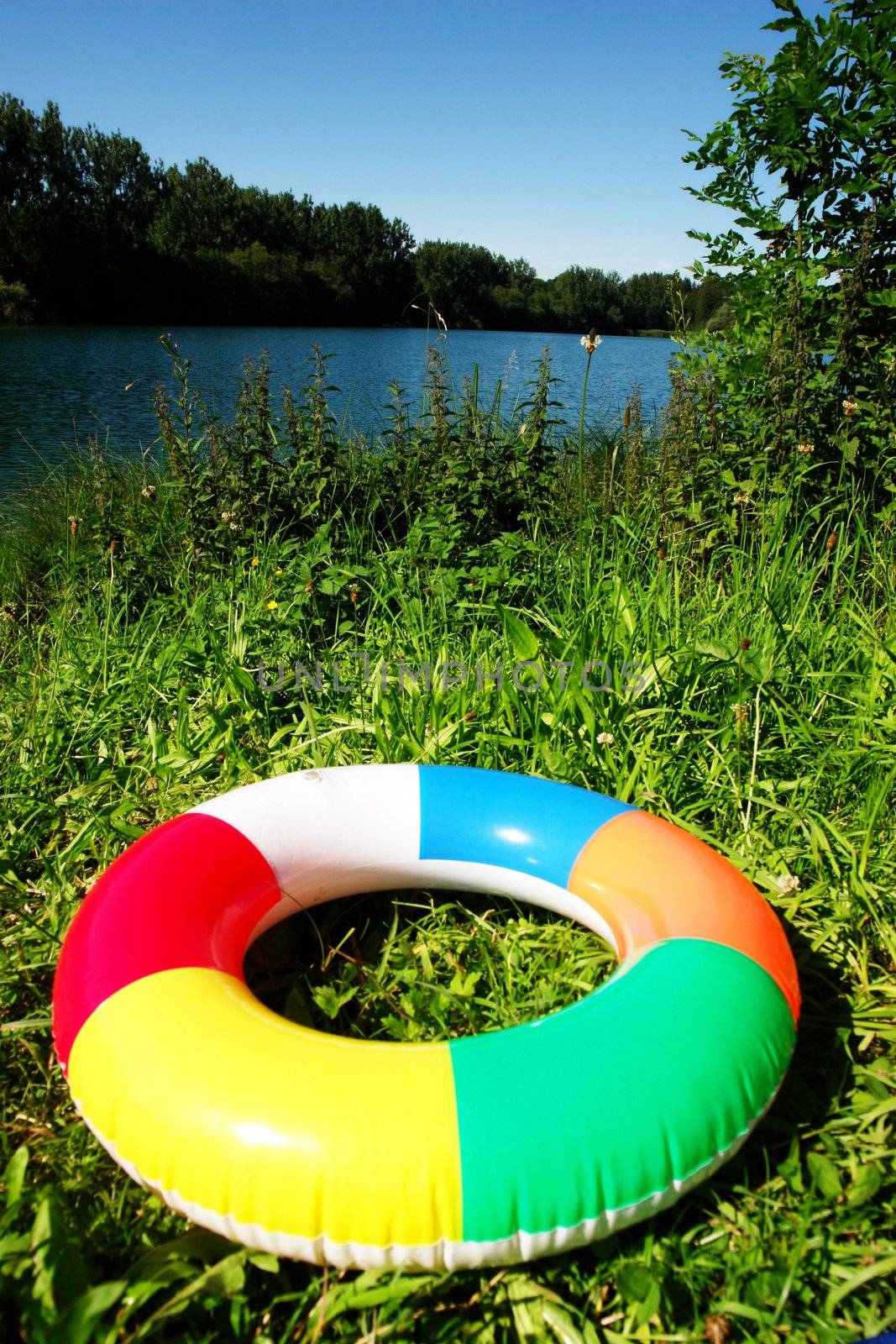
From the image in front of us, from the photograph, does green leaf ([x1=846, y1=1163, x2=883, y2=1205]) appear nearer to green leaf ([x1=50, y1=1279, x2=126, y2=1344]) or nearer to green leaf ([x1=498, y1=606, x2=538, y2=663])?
green leaf ([x1=50, y1=1279, x2=126, y2=1344])

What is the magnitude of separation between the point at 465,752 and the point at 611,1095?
1137mm

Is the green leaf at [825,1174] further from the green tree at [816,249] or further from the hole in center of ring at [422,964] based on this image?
the green tree at [816,249]

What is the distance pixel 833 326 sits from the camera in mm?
3072

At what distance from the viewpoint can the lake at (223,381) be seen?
597 cm

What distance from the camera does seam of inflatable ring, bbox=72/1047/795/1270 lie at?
1022 millimetres

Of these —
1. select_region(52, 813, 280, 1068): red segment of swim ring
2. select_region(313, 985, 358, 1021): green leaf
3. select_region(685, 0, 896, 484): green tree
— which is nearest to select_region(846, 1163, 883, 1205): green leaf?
select_region(313, 985, 358, 1021): green leaf

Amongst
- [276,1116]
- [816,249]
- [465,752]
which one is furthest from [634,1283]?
[816,249]

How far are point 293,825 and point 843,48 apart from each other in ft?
10.5

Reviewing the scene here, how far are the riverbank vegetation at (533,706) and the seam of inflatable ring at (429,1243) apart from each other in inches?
3.6

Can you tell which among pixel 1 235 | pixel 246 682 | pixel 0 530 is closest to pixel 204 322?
pixel 1 235

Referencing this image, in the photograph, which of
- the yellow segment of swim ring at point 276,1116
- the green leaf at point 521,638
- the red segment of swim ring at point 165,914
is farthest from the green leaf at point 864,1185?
the green leaf at point 521,638

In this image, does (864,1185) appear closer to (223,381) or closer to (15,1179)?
(15,1179)

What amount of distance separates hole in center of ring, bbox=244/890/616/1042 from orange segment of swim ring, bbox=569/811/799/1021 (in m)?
0.20

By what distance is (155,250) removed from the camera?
127ft
